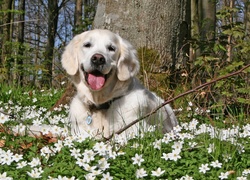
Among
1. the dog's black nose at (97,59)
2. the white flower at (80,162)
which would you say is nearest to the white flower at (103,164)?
the white flower at (80,162)

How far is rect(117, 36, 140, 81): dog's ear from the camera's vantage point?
448cm

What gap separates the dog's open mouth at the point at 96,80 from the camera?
4.36 m

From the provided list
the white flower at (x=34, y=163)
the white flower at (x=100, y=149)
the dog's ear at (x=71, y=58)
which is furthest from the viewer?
the dog's ear at (x=71, y=58)

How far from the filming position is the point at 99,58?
13.8 ft

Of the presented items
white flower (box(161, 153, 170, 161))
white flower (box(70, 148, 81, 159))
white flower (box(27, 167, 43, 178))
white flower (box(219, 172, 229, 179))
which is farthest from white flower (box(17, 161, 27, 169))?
white flower (box(219, 172, 229, 179))

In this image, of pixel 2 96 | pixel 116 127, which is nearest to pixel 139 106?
pixel 116 127

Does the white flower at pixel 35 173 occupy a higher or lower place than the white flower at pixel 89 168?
lower

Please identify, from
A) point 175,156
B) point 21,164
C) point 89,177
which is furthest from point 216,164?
point 21,164

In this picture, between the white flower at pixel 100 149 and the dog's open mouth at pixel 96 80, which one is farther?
the dog's open mouth at pixel 96 80

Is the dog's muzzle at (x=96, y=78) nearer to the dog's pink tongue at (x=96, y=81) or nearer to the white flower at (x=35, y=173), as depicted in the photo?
the dog's pink tongue at (x=96, y=81)

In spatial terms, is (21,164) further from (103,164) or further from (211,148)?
(211,148)

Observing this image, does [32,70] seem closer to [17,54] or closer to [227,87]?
[17,54]

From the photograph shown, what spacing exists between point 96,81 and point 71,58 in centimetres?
51

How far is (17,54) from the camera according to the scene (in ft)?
31.5
